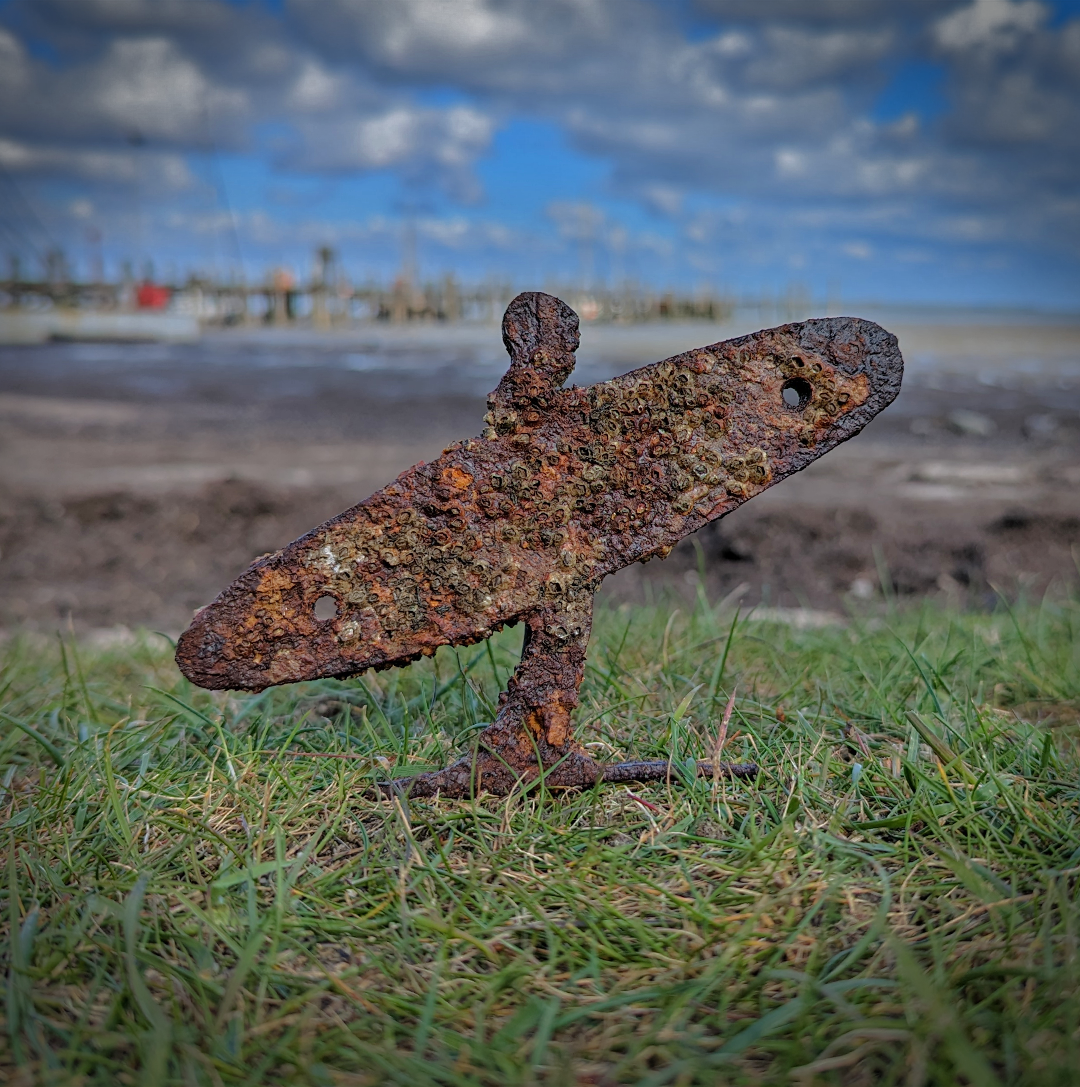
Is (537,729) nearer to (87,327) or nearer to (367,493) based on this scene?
(367,493)

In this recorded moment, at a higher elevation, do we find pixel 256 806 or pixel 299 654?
pixel 299 654

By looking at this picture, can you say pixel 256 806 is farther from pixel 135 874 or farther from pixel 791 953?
pixel 791 953

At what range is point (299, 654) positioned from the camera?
207cm

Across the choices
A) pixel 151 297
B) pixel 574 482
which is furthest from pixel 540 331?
pixel 151 297

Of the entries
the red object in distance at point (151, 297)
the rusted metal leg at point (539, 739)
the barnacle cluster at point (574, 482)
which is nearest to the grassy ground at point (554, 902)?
the rusted metal leg at point (539, 739)

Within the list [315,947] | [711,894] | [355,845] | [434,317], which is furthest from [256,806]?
[434,317]

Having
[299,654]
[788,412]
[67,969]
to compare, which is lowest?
[67,969]

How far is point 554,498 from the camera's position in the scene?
2131 millimetres

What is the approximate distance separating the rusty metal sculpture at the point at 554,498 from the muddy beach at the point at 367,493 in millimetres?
1621

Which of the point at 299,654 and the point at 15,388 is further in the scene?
the point at 15,388

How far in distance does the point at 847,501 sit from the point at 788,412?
5756 millimetres

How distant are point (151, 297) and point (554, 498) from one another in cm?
4742

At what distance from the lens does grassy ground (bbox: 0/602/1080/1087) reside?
149 centimetres

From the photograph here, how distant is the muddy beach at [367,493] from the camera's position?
19.2 ft
